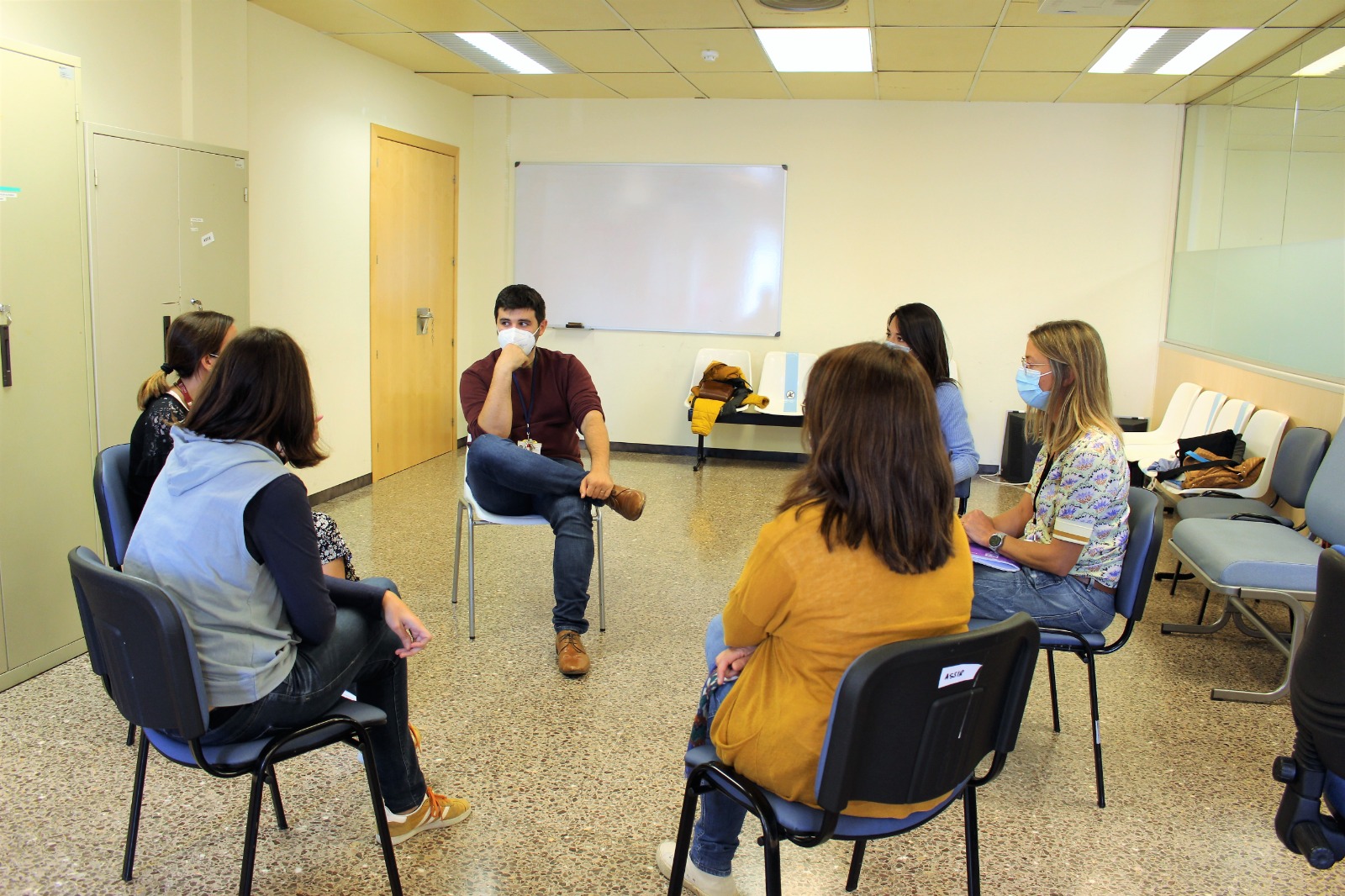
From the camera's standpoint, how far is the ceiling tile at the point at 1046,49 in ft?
15.8

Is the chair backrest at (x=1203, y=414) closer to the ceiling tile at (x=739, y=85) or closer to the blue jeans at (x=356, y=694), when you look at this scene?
the ceiling tile at (x=739, y=85)

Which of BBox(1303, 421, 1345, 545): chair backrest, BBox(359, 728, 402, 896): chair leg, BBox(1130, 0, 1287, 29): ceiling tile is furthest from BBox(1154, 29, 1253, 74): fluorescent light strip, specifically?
BBox(359, 728, 402, 896): chair leg

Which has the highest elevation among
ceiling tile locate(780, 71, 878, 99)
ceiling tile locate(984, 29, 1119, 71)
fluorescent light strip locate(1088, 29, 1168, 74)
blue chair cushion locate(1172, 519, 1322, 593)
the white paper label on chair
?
ceiling tile locate(780, 71, 878, 99)

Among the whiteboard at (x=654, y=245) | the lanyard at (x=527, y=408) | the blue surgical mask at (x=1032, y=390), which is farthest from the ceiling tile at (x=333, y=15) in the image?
the blue surgical mask at (x=1032, y=390)

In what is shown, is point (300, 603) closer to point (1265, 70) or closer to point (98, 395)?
point (98, 395)

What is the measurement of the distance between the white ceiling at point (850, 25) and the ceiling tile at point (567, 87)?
25 millimetres

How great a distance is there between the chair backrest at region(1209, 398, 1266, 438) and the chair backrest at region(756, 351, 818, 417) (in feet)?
8.75

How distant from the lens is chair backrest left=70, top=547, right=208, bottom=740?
1.55 m

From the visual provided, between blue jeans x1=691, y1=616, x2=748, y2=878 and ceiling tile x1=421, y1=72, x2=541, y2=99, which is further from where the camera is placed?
ceiling tile x1=421, y1=72, x2=541, y2=99

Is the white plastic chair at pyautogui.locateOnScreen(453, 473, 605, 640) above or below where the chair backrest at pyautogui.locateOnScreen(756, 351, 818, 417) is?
below

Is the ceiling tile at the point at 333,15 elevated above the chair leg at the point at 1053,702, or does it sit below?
above

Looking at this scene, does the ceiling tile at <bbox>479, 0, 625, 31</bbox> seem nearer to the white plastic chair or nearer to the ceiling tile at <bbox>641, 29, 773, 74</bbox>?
the ceiling tile at <bbox>641, 29, 773, 74</bbox>

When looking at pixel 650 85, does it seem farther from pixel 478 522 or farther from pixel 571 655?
pixel 571 655

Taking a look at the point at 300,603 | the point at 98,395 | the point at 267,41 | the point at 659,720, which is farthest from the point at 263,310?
the point at 300,603
